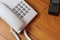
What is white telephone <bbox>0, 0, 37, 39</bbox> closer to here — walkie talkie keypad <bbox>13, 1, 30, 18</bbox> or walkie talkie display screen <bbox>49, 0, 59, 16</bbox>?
walkie talkie keypad <bbox>13, 1, 30, 18</bbox>

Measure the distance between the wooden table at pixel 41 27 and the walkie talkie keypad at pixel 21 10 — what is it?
6 cm

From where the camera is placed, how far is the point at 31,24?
100 cm

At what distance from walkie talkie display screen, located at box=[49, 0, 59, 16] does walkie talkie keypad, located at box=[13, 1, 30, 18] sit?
0.14 m

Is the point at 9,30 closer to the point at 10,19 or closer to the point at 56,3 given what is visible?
the point at 10,19

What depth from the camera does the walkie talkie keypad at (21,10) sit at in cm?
100

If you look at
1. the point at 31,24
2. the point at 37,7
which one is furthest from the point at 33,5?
the point at 31,24

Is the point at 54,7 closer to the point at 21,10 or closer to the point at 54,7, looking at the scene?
the point at 54,7

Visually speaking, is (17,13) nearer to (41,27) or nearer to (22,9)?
(22,9)

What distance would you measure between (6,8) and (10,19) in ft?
0.27

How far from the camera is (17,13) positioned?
3.31 ft

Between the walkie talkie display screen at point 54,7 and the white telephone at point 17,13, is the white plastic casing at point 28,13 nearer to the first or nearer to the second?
the white telephone at point 17,13

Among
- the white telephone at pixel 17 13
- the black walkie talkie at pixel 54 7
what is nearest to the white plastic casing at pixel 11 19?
the white telephone at pixel 17 13

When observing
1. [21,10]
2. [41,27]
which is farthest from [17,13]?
[41,27]

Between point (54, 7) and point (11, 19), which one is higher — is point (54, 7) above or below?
below
